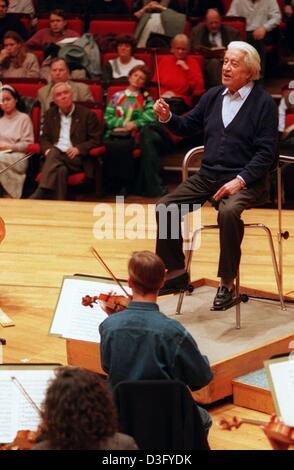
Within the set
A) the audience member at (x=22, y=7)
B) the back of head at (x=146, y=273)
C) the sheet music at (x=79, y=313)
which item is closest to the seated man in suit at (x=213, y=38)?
the audience member at (x=22, y=7)

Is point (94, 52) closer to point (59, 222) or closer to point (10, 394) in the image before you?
point (59, 222)

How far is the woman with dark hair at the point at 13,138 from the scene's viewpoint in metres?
7.20

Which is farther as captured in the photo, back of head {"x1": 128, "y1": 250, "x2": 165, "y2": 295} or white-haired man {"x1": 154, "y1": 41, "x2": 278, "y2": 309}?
white-haired man {"x1": 154, "y1": 41, "x2": 278, "y2": 309}

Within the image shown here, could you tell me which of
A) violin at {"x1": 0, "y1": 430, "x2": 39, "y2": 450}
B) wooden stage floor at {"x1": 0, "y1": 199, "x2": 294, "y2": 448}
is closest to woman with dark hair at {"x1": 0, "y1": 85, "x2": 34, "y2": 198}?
wooden stage floor at {"x1": 0, "y1": 199, "x2": 294, "y2": 448}

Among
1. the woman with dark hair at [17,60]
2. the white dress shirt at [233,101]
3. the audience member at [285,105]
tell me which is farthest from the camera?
the woman with dark hair at [17,60]

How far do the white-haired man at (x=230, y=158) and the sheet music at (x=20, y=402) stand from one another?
123 cm

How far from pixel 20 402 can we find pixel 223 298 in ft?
4.28

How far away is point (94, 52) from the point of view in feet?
26.6

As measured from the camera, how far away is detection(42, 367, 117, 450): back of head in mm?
2355

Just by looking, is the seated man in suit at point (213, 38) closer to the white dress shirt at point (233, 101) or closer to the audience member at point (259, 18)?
the audience member at point (259, 18)

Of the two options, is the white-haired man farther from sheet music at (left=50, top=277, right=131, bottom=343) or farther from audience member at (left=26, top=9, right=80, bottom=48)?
audience member at (left=26, top=9, right=80, bottom=48)

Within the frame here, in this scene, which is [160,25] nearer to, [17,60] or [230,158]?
[17,60]

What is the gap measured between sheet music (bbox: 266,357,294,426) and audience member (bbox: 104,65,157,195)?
408 cm

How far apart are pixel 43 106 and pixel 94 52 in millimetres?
889
